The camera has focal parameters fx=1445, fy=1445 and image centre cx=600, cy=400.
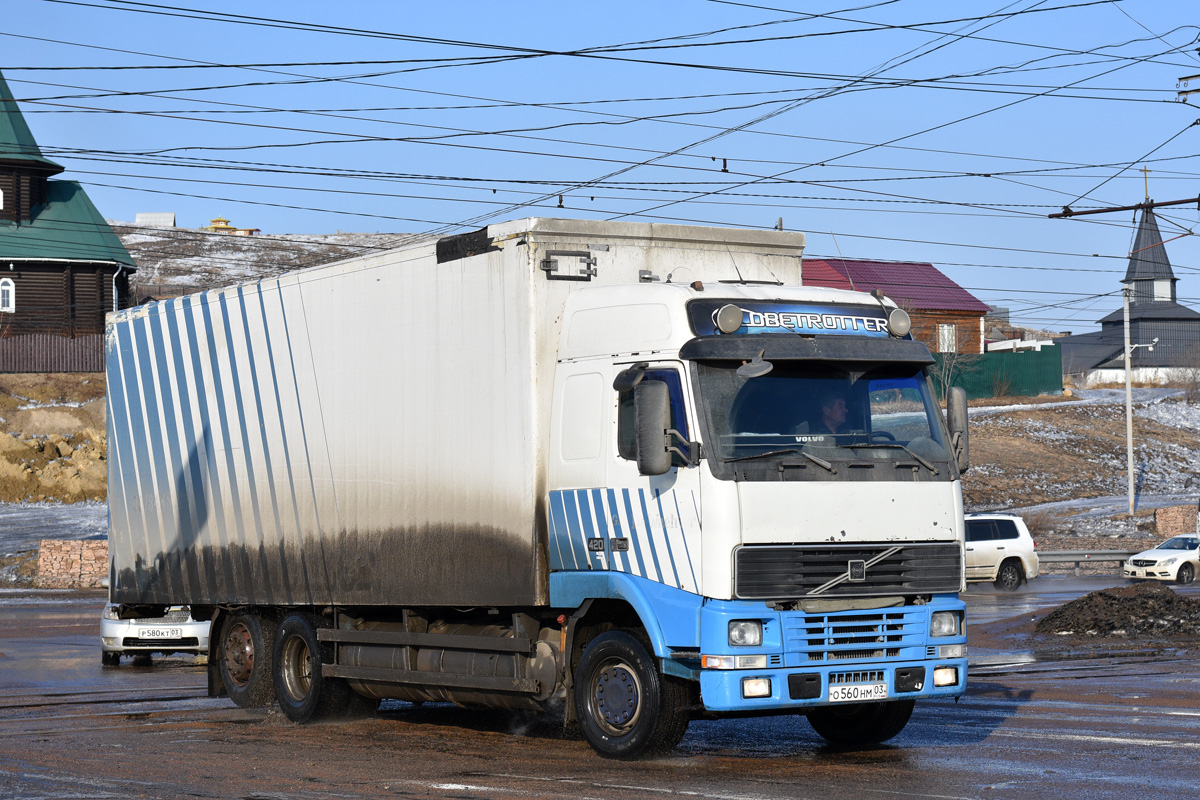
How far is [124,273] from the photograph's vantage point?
256ft

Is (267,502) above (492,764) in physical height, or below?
above

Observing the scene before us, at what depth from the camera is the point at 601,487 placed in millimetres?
10422

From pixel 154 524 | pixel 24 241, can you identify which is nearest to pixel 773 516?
pixel 154 524

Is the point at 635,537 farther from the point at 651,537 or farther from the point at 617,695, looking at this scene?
the point at 617,695

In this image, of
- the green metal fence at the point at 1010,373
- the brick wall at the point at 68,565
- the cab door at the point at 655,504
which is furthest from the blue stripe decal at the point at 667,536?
the green metal fence at the point at 1010,373

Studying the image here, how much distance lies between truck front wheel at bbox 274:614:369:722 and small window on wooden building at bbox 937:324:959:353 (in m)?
63.4

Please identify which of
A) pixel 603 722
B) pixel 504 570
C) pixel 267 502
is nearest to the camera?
pixel 603 722

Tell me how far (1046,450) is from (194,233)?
317 feet

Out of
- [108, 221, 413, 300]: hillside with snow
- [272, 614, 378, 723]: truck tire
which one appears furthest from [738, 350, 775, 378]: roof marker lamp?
[108, 221, 413, 300]: hillside with snow

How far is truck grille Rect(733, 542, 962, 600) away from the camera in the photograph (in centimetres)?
965

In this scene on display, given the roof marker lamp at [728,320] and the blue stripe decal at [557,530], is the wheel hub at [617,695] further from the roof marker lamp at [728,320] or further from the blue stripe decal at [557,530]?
the roof marker lamp at [728,320]

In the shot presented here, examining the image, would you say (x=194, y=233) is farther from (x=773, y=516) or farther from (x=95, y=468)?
(x=773, y=516)

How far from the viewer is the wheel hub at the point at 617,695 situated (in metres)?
10.2

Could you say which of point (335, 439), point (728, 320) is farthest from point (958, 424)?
point (335, 439)
